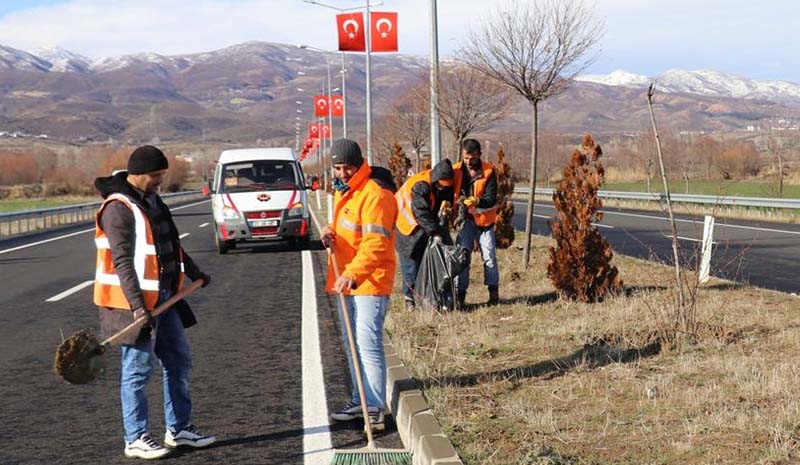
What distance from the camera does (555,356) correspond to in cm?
748

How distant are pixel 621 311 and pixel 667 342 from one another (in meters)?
1.46

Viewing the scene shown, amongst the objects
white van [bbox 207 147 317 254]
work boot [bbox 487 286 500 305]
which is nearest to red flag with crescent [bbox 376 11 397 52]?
white van [bbox 207 147 317 254]

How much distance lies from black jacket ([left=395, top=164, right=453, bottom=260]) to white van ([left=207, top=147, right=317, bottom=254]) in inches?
374

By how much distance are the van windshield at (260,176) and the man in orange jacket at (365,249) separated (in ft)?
44.0

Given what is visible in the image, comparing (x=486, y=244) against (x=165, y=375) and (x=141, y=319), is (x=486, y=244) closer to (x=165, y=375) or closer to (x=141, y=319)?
(x=165, y=375)

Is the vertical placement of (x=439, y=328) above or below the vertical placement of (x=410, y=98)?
below

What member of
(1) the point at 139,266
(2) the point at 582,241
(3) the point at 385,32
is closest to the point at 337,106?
(3) the point at 385,32

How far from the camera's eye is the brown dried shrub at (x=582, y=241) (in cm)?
1019

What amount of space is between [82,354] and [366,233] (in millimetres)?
1766

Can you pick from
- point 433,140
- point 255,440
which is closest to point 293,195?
point 433,140

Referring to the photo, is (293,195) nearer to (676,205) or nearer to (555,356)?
(555,356)

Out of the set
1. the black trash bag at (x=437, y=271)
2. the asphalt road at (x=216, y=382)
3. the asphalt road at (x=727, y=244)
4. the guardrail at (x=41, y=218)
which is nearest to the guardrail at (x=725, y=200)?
the asphalt road at (x=727, y=244)

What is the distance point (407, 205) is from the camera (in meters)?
9.48

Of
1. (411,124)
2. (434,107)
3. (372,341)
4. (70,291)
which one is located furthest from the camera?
(411,124)
